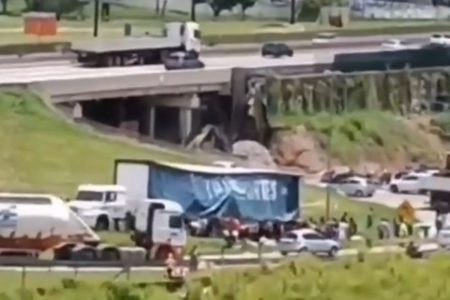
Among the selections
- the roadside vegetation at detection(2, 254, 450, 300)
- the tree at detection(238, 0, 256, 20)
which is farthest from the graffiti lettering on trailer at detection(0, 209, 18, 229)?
the tree at detection(238, 0, 256, 20)

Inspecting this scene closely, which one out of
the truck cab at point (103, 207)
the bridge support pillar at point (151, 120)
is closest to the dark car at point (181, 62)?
the bridge support pillar at point (151, 120)

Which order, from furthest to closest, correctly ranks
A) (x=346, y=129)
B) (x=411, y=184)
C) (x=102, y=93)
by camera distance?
(x=346, y=129)
(x=102, y=93)
(x=411, y=184)

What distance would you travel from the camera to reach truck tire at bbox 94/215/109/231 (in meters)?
24.8

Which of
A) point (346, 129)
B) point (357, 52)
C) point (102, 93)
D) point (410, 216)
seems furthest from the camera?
point (357, 52)

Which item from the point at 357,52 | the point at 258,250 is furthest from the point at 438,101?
the point at 258,250

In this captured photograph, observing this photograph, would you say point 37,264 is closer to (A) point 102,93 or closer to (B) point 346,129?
(A) point 102,93

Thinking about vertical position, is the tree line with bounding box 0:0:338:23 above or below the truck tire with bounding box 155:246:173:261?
below

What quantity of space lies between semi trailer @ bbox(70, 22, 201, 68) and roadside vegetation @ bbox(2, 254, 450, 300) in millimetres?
23781

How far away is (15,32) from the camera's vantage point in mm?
48594

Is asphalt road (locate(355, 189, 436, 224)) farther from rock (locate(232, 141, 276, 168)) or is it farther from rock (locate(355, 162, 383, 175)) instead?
rock (locate(355, 162, 383, 175))

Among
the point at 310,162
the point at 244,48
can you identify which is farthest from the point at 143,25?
the point at 310,162

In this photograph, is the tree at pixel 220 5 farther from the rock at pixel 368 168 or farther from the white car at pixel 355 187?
the white car at pixel 355 187

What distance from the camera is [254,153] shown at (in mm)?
37719

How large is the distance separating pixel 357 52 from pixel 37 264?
29.4m
